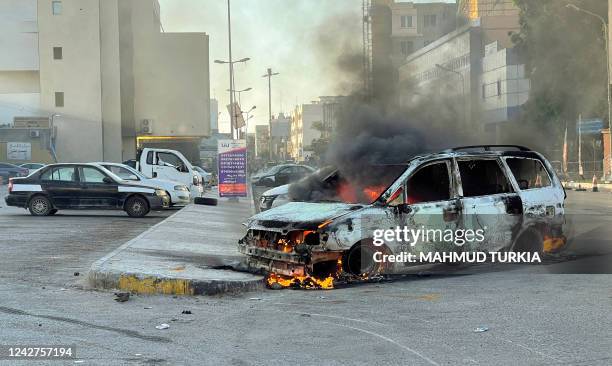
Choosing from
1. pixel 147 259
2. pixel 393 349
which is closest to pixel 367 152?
pixel 147 259

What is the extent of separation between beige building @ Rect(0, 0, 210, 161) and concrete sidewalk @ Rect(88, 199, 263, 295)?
41576 millimetres

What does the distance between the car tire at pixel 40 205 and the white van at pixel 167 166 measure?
5.88 m

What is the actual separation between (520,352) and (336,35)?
11.1 m

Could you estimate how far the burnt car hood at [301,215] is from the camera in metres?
8.18

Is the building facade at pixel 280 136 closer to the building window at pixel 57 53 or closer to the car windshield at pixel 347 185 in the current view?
the building window at pixel 57 53

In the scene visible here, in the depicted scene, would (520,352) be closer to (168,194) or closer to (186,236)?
(186,236)

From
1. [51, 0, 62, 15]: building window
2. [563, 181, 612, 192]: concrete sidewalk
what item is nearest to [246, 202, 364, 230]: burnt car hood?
[563, 181, 612, 192]: concrete sidewalk

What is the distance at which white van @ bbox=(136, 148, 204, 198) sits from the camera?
24.8m

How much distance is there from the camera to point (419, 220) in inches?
336

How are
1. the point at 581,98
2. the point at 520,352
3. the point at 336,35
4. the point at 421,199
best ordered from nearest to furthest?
1. the point at 520,352
2. the point at 421,199
3. the point at 336,35
4. the point at 581,98

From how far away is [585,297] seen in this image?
293 inches

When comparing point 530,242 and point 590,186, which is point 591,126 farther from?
point 530,242

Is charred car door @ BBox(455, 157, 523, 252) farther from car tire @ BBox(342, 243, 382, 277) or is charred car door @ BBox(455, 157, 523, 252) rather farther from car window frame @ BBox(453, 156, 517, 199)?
car tire @ BBox(342, 243, 382, 277)

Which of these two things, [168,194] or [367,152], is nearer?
[367,152]
